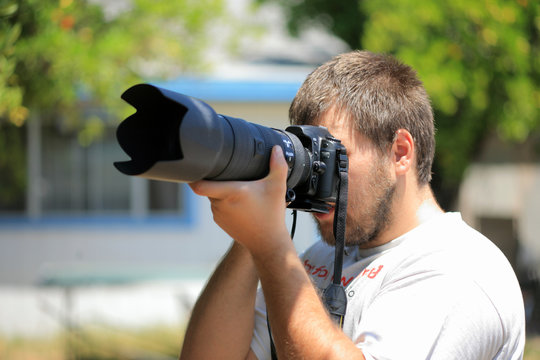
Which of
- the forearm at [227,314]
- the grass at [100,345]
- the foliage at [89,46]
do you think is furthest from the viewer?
the grass at [100,345]

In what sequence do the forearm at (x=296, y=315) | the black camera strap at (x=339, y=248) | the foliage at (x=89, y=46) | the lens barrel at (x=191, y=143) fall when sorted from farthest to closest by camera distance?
the foliage at (x=89, y=46), the black camera strap at (x=339, y=248), the forearm at (x=296, y=315), the lens barrel at (x=191, y=143)

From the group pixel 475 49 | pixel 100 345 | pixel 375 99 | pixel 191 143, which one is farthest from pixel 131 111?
pixel 191 143

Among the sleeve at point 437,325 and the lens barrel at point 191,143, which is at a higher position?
the lens barrel at point 191,143

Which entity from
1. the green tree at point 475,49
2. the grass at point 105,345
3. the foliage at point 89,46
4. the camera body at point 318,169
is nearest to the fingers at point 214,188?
the camera body at point 318,169

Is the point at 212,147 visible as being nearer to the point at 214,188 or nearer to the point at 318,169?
the point at 214,188

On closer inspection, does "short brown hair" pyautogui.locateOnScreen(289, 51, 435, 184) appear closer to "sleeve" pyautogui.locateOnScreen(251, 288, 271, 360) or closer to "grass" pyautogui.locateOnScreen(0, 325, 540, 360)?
"sleeve" pyautogui.locateOnScreen(251, 288, 271, 360)

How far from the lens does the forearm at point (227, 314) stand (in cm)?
179

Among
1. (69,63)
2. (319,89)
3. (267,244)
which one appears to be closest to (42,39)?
(69,63)

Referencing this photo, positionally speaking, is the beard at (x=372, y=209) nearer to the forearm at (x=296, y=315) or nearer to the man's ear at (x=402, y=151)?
the man's ear at (x=402, y=151)

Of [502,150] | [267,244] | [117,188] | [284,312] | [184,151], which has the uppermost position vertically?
[184,151]

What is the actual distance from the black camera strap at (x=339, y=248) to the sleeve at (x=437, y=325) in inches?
5.7

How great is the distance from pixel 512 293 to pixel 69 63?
367cm

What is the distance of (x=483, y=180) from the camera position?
32.3ft

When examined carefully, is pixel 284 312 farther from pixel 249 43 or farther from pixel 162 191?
pixel 249 43
